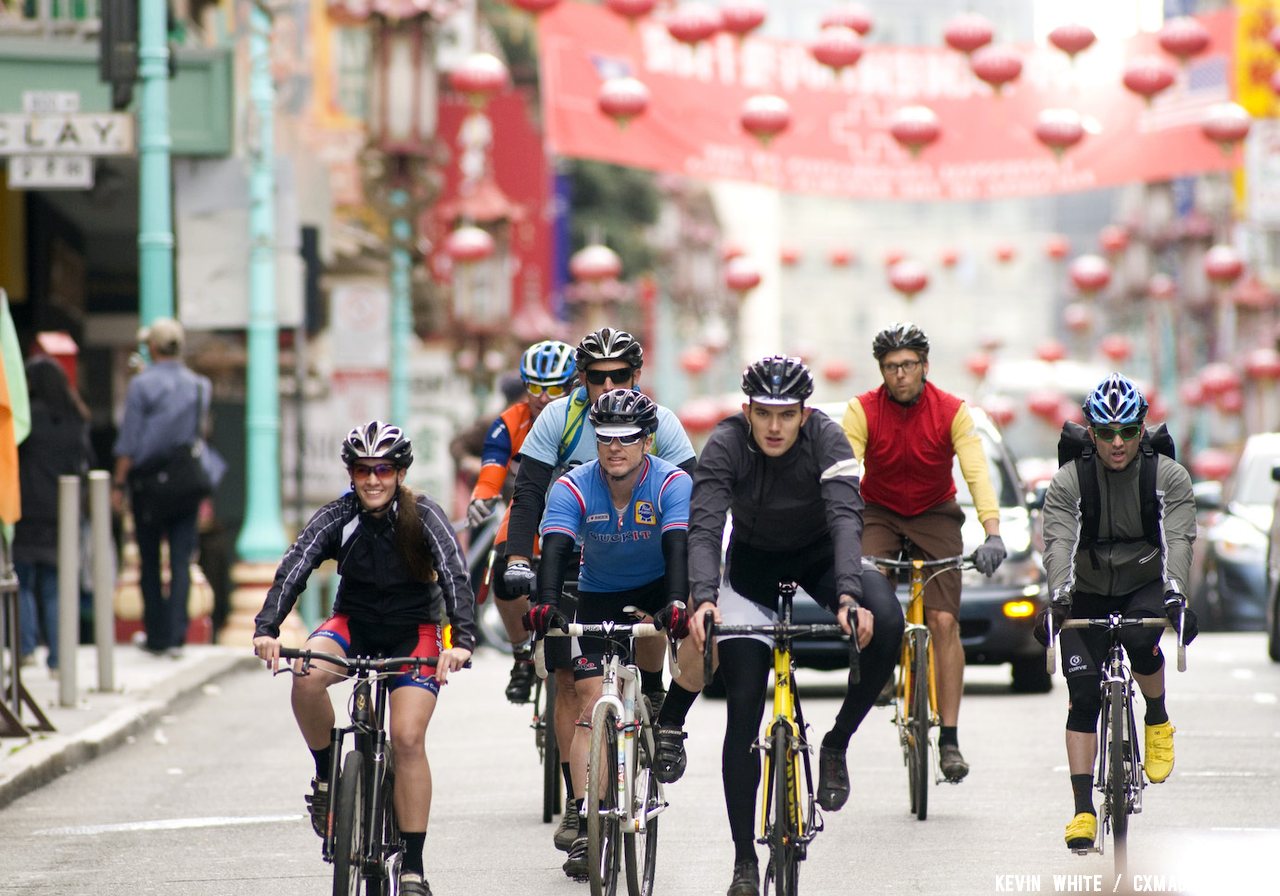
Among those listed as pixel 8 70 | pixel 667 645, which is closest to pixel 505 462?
pixel 667 645

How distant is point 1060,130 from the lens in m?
24.9

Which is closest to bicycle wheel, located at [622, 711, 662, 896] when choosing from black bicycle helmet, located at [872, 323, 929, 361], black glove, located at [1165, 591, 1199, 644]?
black glove, located at [1165, 591, 1199, 644]

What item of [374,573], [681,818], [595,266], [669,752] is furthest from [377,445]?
[595,266]

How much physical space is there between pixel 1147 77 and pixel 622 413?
56.3 feet

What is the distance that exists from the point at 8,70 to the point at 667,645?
454 inches

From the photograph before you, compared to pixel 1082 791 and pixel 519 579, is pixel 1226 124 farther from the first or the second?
pixel 519 579

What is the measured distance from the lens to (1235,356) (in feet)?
184

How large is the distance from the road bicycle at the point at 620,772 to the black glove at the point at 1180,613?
1.70 meters

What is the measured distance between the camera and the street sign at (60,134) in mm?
14711

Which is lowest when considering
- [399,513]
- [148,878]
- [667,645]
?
[148,878]

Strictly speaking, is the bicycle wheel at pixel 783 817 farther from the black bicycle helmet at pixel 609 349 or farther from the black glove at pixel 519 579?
the black bicycle helmet at pixel 609 349

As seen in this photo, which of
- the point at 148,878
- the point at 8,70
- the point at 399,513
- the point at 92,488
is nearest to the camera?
the point at 399,513

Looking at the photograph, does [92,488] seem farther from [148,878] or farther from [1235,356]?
[1235,356]

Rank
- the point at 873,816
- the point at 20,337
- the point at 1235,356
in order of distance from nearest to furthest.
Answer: the point at 873,816 → the point at 20,337 → the point at 1235,356
